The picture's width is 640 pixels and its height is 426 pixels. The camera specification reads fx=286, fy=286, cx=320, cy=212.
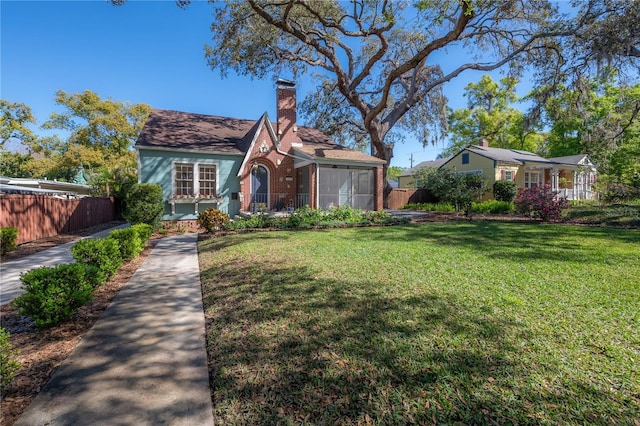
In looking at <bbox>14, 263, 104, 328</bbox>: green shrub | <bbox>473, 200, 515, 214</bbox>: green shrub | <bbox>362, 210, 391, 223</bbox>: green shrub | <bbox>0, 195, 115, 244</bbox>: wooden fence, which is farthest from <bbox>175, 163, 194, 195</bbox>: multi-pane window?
<bbox>473, 200, 515, 214</bbox>: green shrub

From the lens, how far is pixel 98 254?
16.8 ft

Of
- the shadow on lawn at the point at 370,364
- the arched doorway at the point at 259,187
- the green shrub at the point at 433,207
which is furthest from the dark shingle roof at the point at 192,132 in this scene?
the green shrub at the point at 433,207

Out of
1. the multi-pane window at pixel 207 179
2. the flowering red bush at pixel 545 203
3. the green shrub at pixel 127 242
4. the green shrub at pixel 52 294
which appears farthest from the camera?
the multi-pane window at pixel 207 179

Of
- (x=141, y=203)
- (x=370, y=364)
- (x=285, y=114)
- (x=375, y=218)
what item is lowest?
(x=370, y=364)

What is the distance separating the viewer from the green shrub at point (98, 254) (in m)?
4.93

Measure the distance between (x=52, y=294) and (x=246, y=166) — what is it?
11588 mm

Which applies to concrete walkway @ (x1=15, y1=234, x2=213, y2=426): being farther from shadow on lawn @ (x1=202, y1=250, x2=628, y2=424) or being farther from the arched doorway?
the arched doorway

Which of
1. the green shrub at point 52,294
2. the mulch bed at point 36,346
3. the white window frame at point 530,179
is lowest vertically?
the mulch bed at point 36,346

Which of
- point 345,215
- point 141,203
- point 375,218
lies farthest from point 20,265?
point 375,218

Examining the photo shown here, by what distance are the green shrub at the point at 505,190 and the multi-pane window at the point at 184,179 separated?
23088 mm

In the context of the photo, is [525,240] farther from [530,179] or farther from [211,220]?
[530,179]

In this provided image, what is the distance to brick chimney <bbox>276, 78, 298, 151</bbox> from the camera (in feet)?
52.3

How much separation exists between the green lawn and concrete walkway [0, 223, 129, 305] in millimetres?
3153

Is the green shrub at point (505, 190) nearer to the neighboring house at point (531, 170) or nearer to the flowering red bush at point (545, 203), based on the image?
the neighboring house at point (531, 170)
